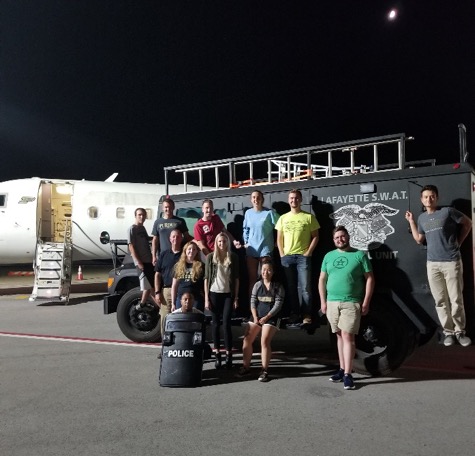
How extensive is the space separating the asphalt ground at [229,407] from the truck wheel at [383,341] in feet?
0.61

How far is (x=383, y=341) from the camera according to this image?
5484 mm

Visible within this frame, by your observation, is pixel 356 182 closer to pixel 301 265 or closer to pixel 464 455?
pixel 301 265

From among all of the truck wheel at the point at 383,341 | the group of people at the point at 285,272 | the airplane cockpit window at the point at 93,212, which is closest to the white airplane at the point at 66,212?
the airplane cockpit window at the point at 93,212

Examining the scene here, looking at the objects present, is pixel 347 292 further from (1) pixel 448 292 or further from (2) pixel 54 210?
(2) pixel 54 210

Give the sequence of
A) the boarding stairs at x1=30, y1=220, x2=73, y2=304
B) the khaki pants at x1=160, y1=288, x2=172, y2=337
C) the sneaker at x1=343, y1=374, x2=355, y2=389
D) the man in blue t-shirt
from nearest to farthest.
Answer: the sneaker at x1=343, y1=374, x2=355, y2=389 → the khaki pants at x1=160, y1=288, x2=172, y2=337 → the man in blue t-shirt → the boarding stairs at x1=30, y1=220, x2=73, y2=304

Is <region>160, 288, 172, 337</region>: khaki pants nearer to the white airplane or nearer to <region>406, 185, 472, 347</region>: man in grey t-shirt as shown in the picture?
<region>406, 185, 472, 347</region>: man in grey t-shirt

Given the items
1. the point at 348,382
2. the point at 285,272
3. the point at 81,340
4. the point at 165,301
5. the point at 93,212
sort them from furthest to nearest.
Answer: the point at 93,212 < the point at 81,340 < the point at 165,301 < the point at 285,272 < the point at 348,382

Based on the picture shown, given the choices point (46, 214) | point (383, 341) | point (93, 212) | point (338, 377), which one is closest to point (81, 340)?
point (338, 377)

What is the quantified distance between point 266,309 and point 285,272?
2.20 ft

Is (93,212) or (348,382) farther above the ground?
(93,212)

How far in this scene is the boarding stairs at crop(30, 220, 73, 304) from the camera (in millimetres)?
11984

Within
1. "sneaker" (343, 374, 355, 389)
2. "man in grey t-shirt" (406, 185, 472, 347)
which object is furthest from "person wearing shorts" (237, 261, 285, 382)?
"man in grey t-shirt" (406, 185, 472, 347)

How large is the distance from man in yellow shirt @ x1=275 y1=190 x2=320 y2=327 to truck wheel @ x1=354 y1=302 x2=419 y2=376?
0.72 m

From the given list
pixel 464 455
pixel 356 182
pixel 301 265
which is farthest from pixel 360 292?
pixel 464 455
